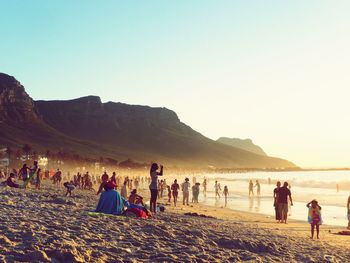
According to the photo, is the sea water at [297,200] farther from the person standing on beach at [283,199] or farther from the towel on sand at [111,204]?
the towel on sand at [111,204]

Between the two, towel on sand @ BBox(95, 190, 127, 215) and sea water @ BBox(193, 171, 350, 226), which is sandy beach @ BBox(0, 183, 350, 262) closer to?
towel on sand @ BBox(95, 190, 127, 215)

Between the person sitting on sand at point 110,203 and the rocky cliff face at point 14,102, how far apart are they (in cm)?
12837

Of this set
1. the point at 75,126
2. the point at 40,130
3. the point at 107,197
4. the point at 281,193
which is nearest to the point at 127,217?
the point at 107,197

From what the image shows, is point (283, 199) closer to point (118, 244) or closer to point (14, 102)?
point (118, 244)

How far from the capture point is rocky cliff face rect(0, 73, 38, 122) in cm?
13505

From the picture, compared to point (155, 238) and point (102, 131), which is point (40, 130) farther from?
point (155, 238)

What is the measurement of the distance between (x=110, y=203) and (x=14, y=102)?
138375mm

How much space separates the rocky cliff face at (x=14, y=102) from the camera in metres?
135

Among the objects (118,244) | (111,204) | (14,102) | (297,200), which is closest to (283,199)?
(111,204)

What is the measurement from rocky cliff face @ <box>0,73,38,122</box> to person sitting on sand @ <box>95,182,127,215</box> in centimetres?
12837

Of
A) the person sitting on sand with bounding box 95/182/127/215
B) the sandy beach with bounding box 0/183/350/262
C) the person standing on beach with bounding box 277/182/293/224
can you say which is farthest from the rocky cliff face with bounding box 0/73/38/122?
the sandy beach with bounding box 0/183/350/262

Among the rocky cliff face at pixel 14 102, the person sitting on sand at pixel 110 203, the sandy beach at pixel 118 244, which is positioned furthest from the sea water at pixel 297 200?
the rocky cliff face at pixel 14 102

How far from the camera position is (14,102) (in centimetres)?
13950

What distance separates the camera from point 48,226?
8492mm
